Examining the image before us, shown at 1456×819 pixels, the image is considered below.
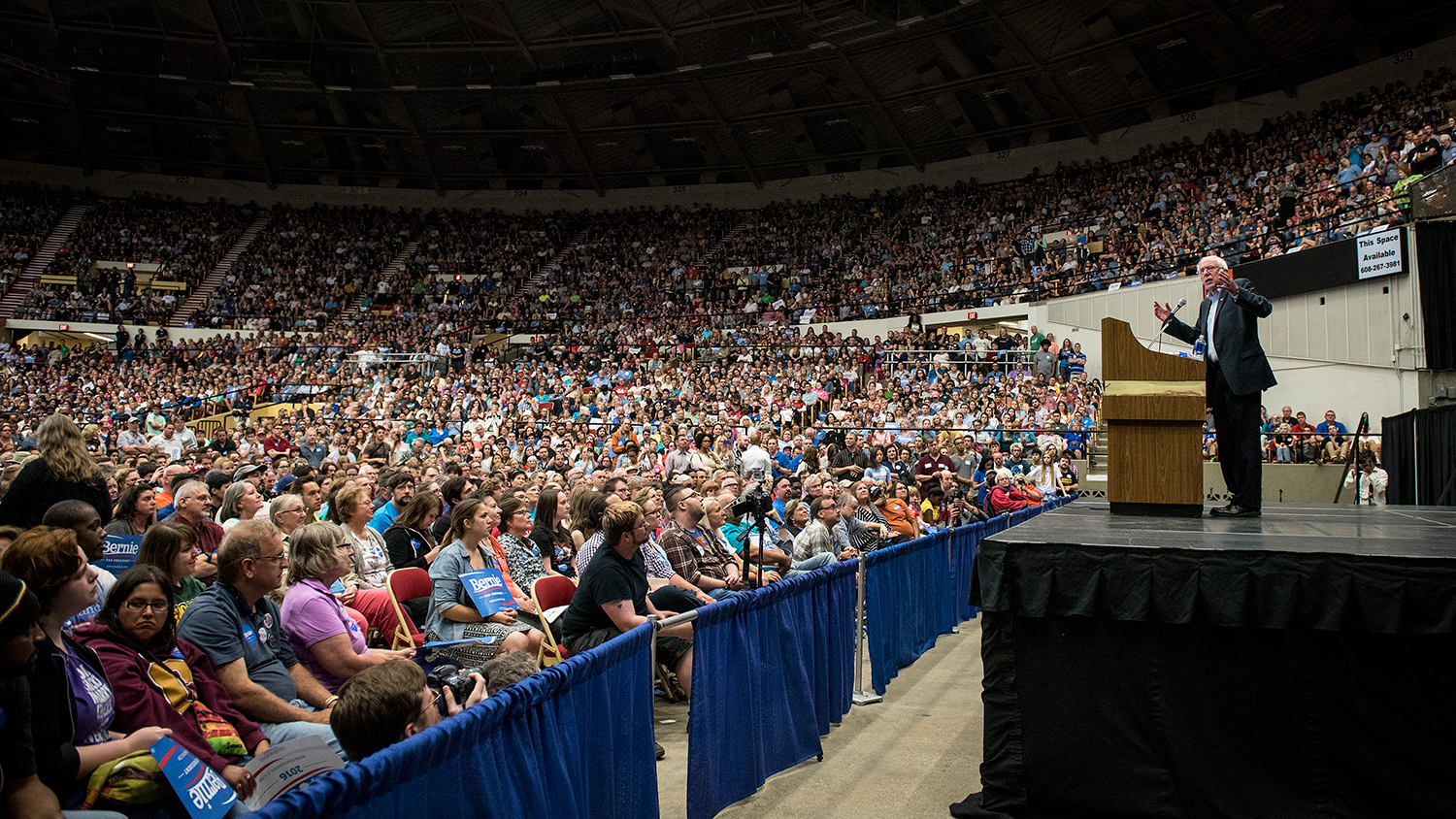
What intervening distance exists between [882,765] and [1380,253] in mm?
13854

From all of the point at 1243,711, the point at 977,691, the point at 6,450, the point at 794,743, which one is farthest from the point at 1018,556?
the point at 6,450

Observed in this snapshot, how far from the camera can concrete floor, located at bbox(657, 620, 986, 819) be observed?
4387 millimetres

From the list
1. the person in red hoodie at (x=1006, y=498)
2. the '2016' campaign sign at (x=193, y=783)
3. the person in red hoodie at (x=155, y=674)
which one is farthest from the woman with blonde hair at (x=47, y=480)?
the person in red hoodie at (x=1006, y=498)

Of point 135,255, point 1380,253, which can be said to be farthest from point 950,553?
point 135,255

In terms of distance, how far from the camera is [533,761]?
8.99 ft

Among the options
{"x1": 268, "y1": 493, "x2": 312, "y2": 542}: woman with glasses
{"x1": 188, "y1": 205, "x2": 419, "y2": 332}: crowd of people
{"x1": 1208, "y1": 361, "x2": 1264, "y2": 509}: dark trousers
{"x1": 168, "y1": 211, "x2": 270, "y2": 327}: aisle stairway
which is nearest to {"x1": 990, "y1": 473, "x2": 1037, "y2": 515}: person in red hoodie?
{"x1": 1208, "y1": 361, "x2": 1264, "y2": 509}: dark trousers

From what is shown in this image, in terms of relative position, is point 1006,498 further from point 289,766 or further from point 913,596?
point 289,766

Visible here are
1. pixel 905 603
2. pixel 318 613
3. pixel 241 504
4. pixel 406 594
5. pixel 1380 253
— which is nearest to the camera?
pixel 318 613

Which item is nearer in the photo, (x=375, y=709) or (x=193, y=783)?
(x=193, y=783)

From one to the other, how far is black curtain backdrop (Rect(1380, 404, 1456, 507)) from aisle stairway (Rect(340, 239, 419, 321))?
1065 inches

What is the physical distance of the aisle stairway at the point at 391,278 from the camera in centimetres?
3056

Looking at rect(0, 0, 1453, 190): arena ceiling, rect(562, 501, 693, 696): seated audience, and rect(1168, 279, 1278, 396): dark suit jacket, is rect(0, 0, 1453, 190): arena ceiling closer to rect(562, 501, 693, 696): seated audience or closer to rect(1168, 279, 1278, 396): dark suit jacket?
rect(1168, 279, 1278, 396): dark suit jacket

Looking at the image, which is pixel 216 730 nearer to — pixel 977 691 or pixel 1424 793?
pixel 1424 793

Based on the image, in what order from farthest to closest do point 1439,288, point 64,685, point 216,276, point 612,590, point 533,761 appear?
point 216,276, point 1439,288, point 612,590, point 533,761, point 64,685
